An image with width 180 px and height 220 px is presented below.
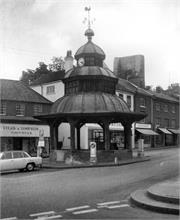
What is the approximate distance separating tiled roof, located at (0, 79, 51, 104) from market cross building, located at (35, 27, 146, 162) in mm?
13060

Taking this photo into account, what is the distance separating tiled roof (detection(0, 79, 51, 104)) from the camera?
4698cm

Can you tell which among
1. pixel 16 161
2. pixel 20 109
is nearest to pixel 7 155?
pixel 16 161

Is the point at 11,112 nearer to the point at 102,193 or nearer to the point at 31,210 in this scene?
the point at 102,193

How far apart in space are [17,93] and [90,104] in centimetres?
1796

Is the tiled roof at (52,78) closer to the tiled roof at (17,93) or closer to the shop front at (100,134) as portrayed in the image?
the tiled roof at (17,93)

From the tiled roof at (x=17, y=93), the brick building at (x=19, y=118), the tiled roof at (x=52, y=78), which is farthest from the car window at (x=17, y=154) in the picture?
the tiled roof at (x=52, y=78)

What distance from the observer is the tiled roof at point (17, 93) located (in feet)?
154

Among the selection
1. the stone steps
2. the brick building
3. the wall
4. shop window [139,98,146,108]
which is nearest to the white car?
the stone steps

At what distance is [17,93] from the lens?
4841cm

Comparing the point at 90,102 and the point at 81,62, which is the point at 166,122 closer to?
the point at 81,62

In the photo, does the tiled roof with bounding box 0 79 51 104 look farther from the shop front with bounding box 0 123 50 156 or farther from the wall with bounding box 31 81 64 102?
the shop front with bounding box 0 123 50 156

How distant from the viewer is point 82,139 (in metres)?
50.7

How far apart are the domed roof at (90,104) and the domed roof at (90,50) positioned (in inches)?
162

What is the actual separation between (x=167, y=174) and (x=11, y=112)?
2824cm
